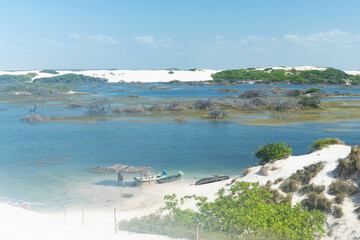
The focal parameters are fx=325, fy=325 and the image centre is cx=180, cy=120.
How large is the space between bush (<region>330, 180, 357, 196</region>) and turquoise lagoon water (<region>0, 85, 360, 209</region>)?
10068mm

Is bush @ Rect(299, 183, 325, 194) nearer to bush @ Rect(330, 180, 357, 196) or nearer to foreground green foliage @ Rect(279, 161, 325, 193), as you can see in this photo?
foreground green foliage @ Rect(279, 161, 325, 193)

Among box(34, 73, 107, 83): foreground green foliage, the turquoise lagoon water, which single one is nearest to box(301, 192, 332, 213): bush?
the turquoise lagoon water

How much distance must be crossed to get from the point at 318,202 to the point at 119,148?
945 inches

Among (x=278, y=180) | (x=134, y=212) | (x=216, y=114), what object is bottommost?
(x=134, y=212)

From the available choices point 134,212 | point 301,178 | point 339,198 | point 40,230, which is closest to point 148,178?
point 134,212

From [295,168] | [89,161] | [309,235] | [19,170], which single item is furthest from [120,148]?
[309,235]

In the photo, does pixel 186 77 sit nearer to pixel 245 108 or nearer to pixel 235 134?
pixel 245 108

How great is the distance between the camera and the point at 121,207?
21.2m

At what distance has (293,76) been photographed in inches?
6009

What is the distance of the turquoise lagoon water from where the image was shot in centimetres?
2609

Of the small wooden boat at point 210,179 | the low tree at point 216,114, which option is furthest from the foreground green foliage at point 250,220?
the low tree at point 216,114

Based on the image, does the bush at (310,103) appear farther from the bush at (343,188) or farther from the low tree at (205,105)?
the bush at (343,188)

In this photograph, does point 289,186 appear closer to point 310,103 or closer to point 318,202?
point 318,202

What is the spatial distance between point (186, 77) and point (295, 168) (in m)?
178
